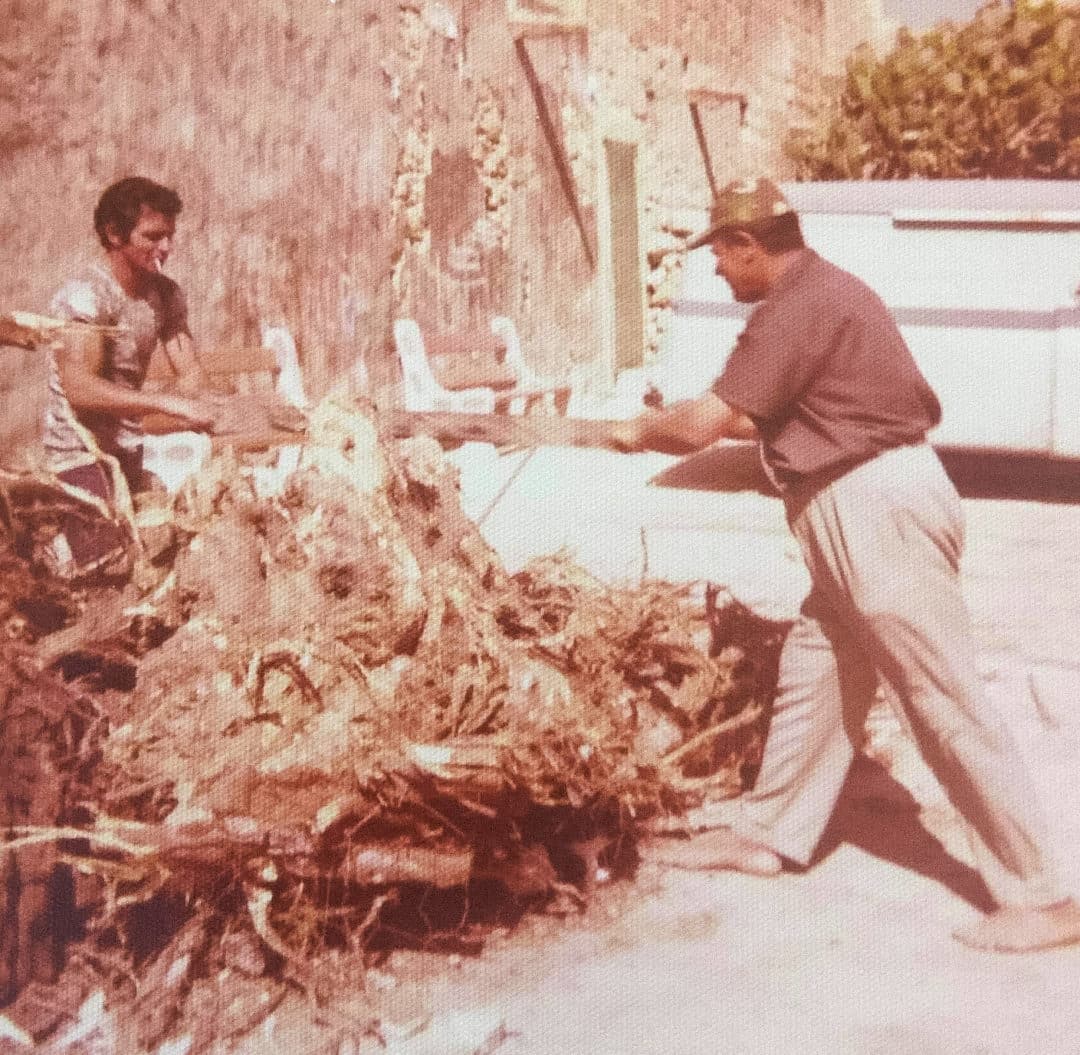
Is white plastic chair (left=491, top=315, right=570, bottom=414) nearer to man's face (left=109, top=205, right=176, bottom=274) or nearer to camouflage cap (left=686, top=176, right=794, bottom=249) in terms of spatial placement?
man's face (left=109, top=205, right=176, bottom=274)

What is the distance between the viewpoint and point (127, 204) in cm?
315

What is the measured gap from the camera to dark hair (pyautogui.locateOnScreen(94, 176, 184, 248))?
10.3 ft

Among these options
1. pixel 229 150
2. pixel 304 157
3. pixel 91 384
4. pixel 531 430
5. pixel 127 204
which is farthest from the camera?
pixel 304 157

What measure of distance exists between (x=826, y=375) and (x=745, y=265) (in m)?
0.27

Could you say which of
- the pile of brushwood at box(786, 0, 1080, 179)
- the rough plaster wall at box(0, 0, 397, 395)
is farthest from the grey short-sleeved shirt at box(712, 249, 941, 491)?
the pile of brushwood at box(786, 0, 1080, 179)

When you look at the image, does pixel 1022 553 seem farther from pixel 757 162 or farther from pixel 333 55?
pixel 757 162

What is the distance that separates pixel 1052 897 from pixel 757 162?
31.4 ft

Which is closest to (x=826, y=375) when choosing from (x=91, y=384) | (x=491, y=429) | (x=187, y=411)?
(x=491, y=429)

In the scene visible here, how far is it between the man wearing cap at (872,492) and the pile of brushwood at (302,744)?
1.68 feet

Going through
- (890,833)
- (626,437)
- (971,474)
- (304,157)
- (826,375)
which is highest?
(304,157)

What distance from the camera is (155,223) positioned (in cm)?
319

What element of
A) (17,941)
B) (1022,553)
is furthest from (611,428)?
(1022,553)

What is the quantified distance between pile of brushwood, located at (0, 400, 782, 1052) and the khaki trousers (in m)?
0.34

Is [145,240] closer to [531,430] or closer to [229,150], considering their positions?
[531,430]
